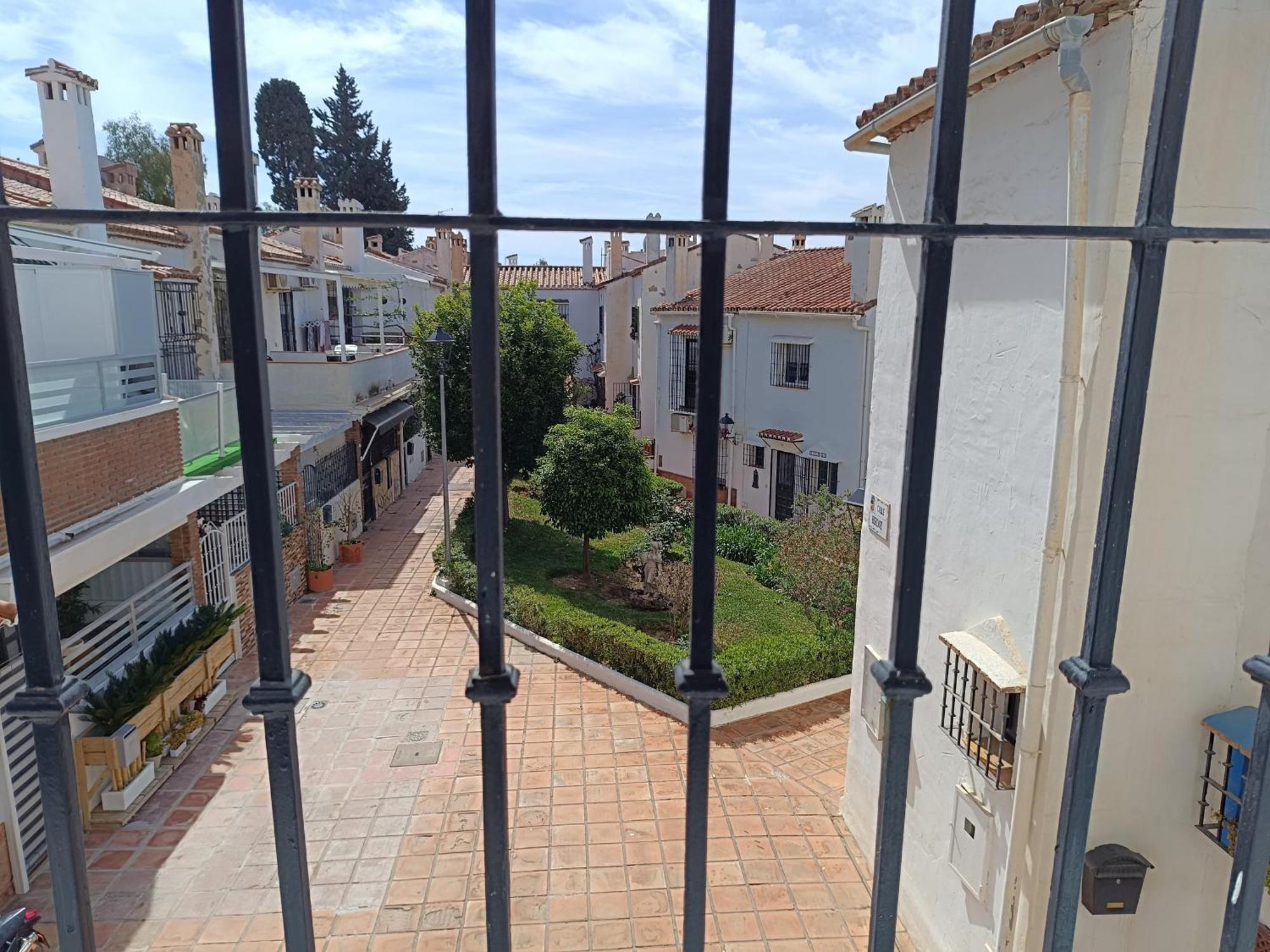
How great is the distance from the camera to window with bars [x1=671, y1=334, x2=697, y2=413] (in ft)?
70.8

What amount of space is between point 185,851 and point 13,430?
7.48m

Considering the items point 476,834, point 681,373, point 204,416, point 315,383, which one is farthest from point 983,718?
point 681,373

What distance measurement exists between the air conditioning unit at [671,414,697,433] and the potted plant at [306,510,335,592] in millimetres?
9746

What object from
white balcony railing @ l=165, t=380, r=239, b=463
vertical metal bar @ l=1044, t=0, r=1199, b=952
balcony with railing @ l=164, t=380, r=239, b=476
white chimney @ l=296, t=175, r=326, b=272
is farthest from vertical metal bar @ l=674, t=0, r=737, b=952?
white chimney @ l=296, t=175, r=326, b=272

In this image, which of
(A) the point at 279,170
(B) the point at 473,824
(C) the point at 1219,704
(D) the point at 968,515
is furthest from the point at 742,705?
(A) the point at 279,170

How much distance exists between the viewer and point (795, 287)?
62.4 feet

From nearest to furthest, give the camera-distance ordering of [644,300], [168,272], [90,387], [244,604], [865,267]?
[90,387], [244,604], [168,272], [865,267], [644,300]

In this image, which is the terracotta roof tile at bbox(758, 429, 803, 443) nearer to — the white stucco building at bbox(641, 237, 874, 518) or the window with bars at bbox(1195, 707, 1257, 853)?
the white stucco building at bbox(641, 237, 874, 518)

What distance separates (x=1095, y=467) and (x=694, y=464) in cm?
408

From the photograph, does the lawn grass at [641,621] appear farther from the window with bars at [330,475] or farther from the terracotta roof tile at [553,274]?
the terracotta roof tile at [553,274]

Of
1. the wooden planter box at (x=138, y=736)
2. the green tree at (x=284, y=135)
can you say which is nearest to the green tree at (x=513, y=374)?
the wooden planter box at (x=138, y=736)

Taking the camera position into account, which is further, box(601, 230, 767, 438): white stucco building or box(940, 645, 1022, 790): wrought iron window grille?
box(601, 230, 767, 438): white stucco building

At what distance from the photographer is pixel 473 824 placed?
7746mm

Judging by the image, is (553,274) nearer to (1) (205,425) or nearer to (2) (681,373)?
(2) (681,373)
